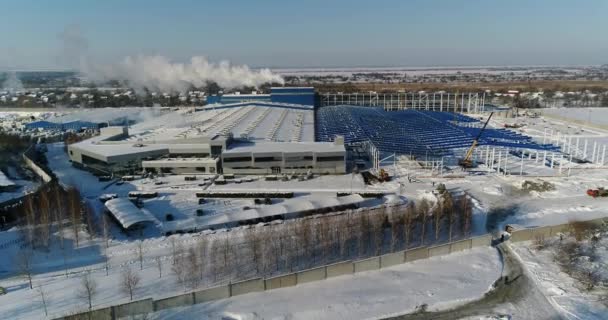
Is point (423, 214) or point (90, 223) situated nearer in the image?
point (423, 214)

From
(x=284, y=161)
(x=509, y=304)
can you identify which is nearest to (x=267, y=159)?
(x=284, y=161)

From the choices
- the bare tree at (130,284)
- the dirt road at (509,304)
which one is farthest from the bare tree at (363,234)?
the bare tree at (130,284)

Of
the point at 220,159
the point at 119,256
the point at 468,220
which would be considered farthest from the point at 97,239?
the point at 468,220

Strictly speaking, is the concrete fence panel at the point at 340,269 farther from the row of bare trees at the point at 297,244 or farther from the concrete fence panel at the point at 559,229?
the concrete fence panel at the point at 559,229

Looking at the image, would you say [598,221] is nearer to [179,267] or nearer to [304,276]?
[304,276]

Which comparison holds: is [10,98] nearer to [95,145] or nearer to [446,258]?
[95,145]

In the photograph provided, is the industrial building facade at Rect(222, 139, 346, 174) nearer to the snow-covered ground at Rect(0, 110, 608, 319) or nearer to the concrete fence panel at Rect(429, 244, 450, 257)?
the snow-covered ground at Rect(0, 110, 608, 319)
